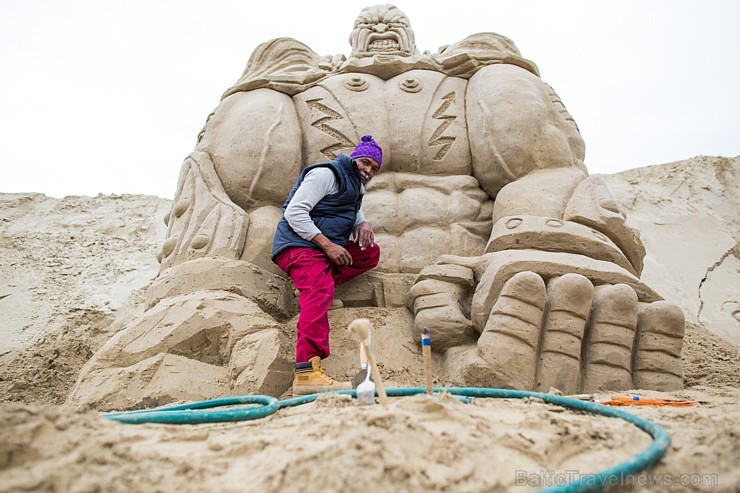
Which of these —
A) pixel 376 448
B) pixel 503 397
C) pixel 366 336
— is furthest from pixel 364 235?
pixel 376 448

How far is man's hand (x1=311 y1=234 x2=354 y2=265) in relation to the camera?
2.68 metres

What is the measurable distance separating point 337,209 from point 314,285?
418mm

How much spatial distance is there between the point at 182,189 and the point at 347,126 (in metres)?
0.96

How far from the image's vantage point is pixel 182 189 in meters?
3.32

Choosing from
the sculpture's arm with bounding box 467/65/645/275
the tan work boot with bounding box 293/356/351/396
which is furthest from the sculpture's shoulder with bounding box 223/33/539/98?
the tan work boot with bounding box 293/356/351/396

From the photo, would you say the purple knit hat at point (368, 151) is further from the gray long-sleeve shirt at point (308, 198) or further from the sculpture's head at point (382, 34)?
the sculpture's head at point (382, 34)

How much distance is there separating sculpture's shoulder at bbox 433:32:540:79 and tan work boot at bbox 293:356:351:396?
215cm

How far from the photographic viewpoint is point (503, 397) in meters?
1.95

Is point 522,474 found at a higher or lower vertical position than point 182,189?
lower

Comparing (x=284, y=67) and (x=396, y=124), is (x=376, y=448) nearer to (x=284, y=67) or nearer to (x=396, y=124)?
(x=396, y=124)

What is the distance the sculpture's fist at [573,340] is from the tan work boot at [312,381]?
51cm

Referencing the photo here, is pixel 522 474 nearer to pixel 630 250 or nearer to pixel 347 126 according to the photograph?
pixel 630 250

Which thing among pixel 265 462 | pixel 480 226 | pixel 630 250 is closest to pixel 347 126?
pixel 480 226

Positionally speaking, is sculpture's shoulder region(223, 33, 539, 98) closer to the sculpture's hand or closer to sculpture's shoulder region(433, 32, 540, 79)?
sculpture's shoulder region(433, 32, 540, 79)
